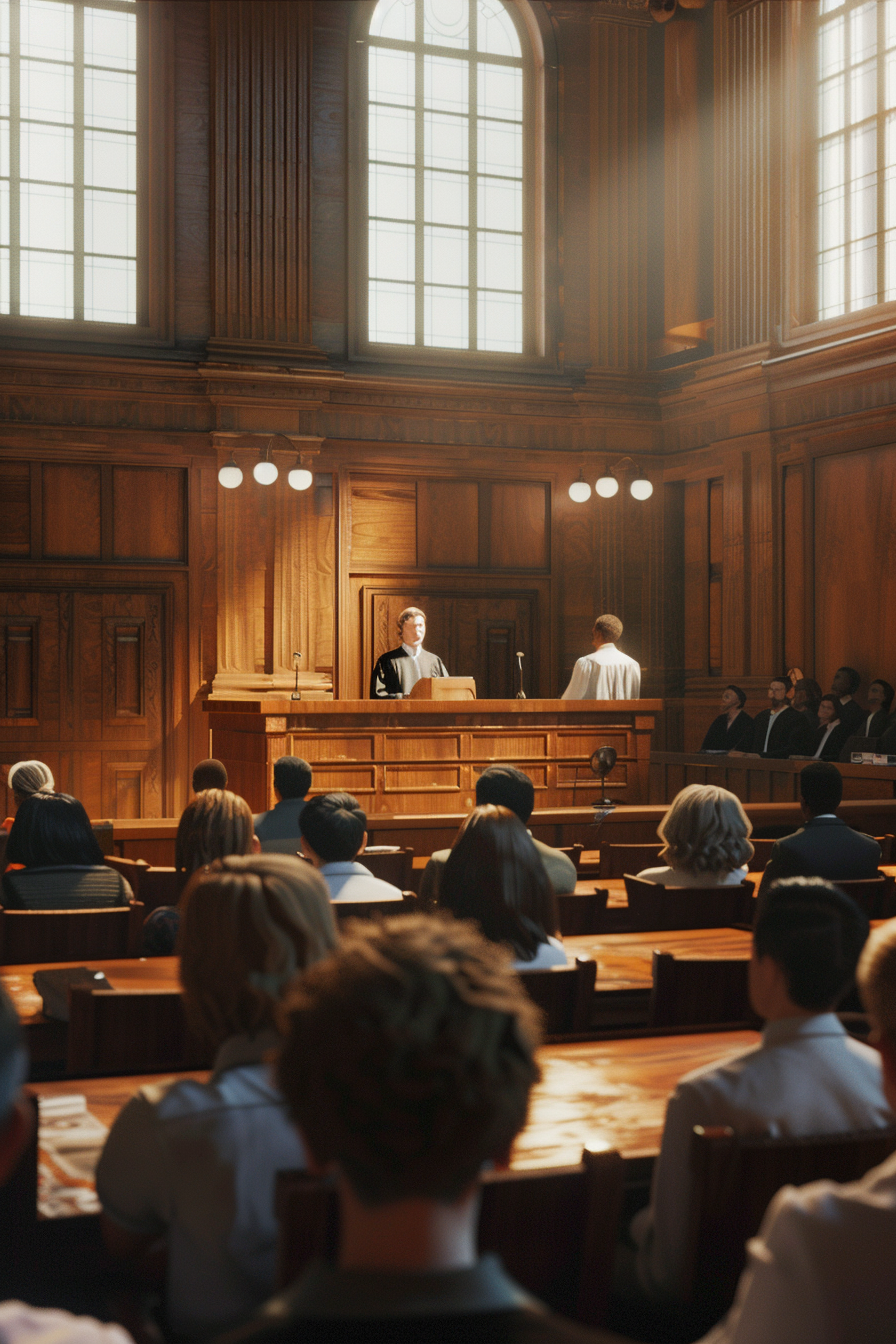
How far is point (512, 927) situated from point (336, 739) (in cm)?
536

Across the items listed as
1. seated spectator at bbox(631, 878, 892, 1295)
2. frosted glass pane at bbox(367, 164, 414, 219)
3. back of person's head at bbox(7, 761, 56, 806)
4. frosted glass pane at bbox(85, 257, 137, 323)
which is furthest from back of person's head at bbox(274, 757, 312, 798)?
frosted glass pane at bbox(367, 164, 414, 219)

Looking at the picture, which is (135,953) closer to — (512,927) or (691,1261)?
(512,927)

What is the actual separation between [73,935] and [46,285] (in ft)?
28.3

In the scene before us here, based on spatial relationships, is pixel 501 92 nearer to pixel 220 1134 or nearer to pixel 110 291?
pixel 110 291

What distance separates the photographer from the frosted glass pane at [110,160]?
1147cm

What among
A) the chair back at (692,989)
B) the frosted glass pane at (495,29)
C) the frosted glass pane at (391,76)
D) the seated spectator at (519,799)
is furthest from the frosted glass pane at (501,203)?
the chair back at (692,989)

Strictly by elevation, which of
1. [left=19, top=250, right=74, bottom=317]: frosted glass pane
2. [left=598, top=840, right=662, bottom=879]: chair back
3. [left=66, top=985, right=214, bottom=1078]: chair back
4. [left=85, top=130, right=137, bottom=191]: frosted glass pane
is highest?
Result: [left=85, top=130, right=137, bottom=191]: frosted glass pane

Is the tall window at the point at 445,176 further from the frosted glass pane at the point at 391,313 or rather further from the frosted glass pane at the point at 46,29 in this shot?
the frosted glass pane at the point at 46,29

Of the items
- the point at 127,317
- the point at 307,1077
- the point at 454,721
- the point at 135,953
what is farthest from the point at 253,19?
the point at 307,1077

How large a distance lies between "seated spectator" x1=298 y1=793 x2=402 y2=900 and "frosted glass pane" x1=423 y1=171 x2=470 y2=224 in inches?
366

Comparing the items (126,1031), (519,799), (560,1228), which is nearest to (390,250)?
(519,799)

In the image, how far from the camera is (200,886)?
6.48ft

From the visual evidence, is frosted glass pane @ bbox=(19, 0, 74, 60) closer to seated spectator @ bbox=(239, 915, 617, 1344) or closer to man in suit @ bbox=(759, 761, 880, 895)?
man in suit @ bbox=(759, 761, 880, 895)

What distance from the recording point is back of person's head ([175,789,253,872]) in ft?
14.4
